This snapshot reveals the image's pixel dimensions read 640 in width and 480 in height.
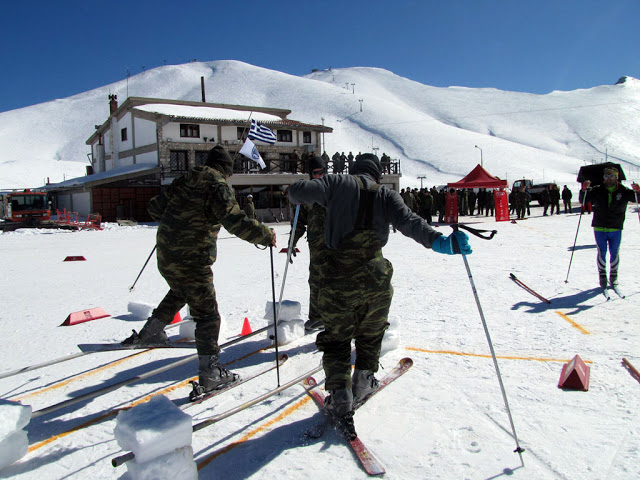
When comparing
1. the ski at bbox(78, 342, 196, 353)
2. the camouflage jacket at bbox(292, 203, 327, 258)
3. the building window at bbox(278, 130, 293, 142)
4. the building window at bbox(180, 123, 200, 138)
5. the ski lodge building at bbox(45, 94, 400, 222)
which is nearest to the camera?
the ski at bbox(78, 342, 196, 353)

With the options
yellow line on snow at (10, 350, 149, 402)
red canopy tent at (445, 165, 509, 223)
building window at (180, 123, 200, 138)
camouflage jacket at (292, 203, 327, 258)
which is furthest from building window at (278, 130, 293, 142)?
yellow line on snow at (10, 350, 149, 402)

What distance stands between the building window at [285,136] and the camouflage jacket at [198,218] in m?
32.0

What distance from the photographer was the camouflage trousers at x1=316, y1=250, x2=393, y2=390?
2811 mm

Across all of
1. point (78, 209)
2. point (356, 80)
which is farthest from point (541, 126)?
point (78, 209)

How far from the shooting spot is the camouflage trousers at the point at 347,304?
2811 mm

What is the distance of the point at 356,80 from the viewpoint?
477ft

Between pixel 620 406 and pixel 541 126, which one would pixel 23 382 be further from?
pixel 541 126

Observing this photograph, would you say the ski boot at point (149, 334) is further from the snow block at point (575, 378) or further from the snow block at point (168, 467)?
the snow block at point (575, 378)

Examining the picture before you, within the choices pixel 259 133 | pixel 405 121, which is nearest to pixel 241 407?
pixel 259 133

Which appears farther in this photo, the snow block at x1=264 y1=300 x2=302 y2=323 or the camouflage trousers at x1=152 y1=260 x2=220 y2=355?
the snow block at x1=264 y1=300 x2=302 y2=323

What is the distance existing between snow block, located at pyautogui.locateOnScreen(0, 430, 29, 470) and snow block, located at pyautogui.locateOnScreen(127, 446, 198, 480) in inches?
33.2

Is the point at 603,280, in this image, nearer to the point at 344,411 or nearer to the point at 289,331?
the point at 289,331

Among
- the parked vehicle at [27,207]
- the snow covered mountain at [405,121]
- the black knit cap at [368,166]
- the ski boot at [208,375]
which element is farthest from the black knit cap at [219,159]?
the snow covered mountain at [405,121]

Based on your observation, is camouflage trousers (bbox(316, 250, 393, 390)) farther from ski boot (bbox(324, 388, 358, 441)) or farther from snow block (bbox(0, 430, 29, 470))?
snow block (bbox(0, 430, 29, 470))
